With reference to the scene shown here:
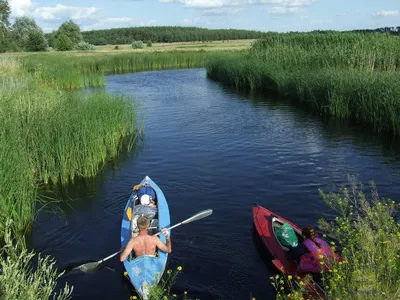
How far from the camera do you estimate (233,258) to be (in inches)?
339

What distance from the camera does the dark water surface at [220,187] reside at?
8180 millimetres

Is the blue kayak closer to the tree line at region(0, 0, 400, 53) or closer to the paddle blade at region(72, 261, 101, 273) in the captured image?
the paddle blade at region(72, 261, 101, 273)

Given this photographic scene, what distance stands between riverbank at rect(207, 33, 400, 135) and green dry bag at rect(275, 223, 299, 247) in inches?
379

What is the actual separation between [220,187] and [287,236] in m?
4.25

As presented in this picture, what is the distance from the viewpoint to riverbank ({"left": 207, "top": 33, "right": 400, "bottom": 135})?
672 inches

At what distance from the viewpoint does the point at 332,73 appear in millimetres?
20828

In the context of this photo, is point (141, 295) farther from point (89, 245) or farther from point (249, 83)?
point (249, 83)

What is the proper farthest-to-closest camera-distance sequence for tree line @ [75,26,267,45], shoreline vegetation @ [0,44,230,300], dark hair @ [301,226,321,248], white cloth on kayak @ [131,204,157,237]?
tree line @ [75,26,267,45] < white cloth on kayak @ [131,204,157,237] < shoreline vegetation @ [0,44,230,300] < dark hair @ [301,226,321,248]

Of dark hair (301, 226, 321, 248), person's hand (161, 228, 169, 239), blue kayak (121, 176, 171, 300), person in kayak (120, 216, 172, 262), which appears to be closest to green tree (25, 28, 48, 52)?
blue kayak (121, 176, 171, 300)

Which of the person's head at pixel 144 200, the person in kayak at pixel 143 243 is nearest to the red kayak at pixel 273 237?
the person in kayak at pixel 143 243

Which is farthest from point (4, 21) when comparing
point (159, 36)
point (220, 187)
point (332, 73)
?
point (159, 36)

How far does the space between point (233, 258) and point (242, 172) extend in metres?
5.24

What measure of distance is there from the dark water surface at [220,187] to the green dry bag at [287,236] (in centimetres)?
63

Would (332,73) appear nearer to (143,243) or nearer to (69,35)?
(143,243)
